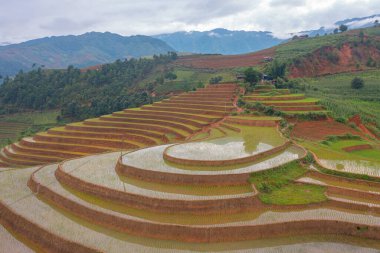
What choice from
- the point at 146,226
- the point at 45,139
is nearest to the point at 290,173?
the point at 146,226

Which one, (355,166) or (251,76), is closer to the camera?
(355,166)

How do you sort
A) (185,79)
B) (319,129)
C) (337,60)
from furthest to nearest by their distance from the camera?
1. (185,79)
2. (337,60)
3. (319,129)

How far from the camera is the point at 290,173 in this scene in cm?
1540

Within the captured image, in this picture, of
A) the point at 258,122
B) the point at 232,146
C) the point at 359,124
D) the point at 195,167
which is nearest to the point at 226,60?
the point at 359,124

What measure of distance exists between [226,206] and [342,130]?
50.4 feet

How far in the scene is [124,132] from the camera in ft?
96.5

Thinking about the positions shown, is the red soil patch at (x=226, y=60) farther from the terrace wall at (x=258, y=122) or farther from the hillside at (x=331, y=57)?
the terrace wall at (x=258, y=122)

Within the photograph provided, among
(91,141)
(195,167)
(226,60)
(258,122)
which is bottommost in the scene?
(91,141)

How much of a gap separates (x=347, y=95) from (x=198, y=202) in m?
30.9

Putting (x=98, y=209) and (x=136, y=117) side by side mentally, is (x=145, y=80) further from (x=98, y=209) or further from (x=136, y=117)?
(x=98, y=209)

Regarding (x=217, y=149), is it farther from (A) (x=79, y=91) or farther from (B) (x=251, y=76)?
(A) (x=79, y=91)

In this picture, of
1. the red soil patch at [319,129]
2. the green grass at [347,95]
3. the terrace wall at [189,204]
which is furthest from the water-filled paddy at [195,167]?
the green grass at [347,95]

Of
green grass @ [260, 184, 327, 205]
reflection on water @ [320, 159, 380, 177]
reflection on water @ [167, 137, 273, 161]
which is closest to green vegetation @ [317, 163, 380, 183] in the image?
reflection on water @ [320, 159, 380, 177]

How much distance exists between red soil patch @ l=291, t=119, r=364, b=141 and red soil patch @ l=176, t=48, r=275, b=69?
33.7m
